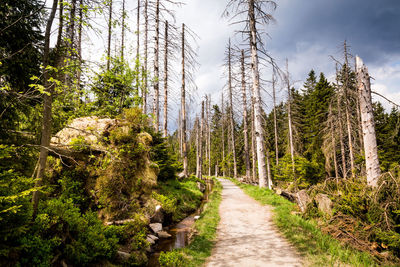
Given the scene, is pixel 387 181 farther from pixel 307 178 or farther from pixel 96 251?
pixel 307 178

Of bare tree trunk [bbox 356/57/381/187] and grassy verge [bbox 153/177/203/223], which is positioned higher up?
bare tree trunk [bbox 356/57/381/187]

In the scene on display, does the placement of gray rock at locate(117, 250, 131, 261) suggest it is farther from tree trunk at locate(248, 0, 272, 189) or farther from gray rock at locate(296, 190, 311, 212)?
tree trunk at locate(248, 0, 272, 189)

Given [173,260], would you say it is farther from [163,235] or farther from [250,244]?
[163,235]

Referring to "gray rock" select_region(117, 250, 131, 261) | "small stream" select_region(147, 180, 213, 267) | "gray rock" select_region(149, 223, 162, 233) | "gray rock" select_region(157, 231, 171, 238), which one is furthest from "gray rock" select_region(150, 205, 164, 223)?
"gray rock" select_region(117, 250, 131, 261)

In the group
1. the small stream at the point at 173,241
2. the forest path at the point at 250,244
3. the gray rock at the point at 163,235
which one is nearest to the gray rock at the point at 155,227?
the gray rock at the point at 163,235

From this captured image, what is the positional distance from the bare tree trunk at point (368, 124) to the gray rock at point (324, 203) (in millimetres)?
1231

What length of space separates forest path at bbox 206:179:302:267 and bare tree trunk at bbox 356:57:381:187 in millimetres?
3093

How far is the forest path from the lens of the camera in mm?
4180

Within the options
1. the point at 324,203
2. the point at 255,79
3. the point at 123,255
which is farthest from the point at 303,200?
the point at 255,79

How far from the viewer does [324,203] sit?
599cm

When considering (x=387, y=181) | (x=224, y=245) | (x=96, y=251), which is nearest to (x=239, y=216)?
(x=224, y=245)

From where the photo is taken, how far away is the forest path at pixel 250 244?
418 cm

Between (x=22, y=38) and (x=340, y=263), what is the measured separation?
27.1ft

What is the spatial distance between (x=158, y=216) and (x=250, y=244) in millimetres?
4083
